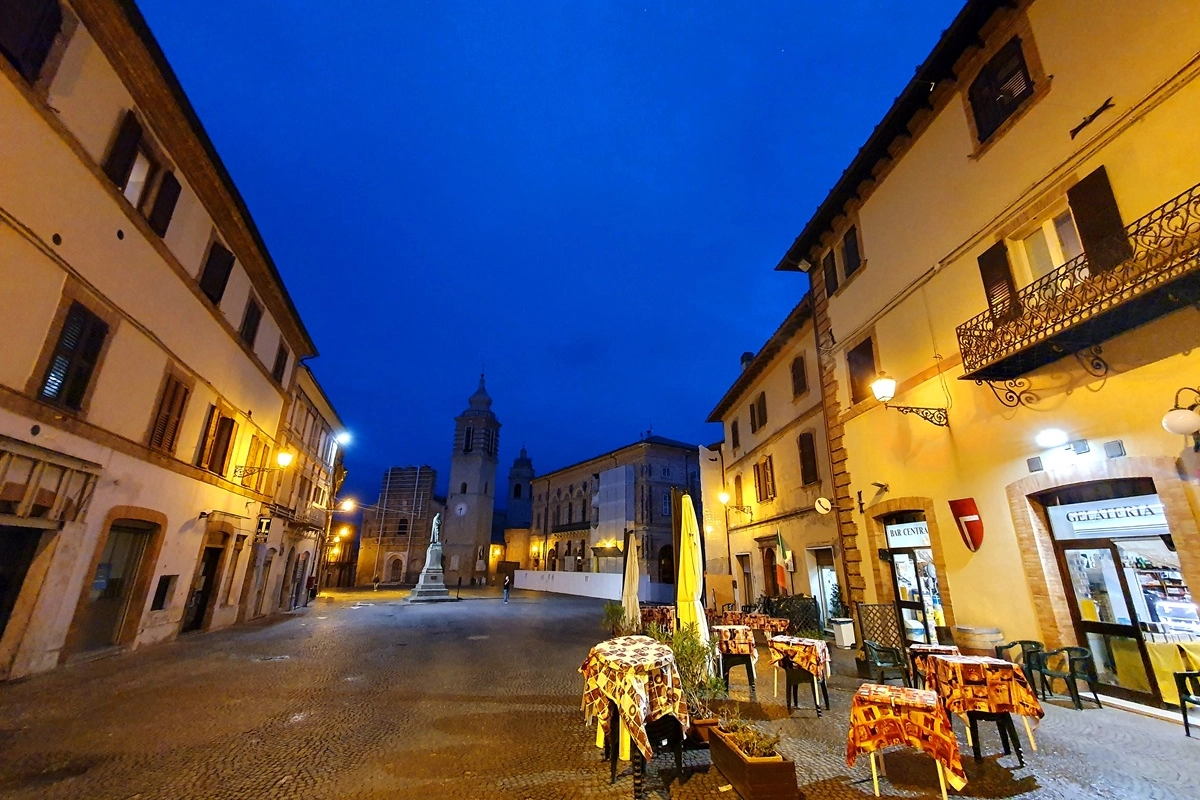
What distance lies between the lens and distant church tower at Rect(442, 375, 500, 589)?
4950cm

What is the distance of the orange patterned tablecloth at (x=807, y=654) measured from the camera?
22.4ft

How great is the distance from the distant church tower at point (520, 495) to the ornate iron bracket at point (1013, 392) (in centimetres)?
5385

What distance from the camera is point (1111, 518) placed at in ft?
21.4

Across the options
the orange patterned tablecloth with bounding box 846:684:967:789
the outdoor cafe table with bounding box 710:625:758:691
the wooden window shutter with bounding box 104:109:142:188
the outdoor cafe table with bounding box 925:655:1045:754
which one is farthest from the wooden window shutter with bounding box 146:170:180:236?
the outdoor cafe table with bounding box 925:655:1045:754

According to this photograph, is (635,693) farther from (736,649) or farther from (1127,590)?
(1127,590)

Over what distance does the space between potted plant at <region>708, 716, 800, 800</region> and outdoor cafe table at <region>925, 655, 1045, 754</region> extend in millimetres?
2362

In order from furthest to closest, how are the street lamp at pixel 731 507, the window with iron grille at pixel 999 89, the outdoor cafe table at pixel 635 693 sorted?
the street lamp at pixel 731 507 → the window with iron grille at pixel 999 89 → the outdoor cafe table at pixel 635 693

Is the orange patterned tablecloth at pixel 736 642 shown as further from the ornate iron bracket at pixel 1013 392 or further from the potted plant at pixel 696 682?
the ornate iron bracket at pixel 1013 392

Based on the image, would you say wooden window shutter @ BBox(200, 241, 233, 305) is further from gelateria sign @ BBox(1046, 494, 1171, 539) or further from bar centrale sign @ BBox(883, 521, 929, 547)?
gelateria sign @ BBox(1046, 494, 1171, 539)

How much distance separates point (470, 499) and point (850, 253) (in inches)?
1835

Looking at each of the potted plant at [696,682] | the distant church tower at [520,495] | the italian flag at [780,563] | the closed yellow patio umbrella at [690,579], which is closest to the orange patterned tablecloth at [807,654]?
the closed yellow patio umbrella at [690,579]

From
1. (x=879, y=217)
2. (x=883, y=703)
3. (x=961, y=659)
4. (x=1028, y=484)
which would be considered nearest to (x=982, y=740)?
(x=961, y=659)

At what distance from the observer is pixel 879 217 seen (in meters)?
11.0

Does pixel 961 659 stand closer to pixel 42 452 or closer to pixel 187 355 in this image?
pixel 42 452
